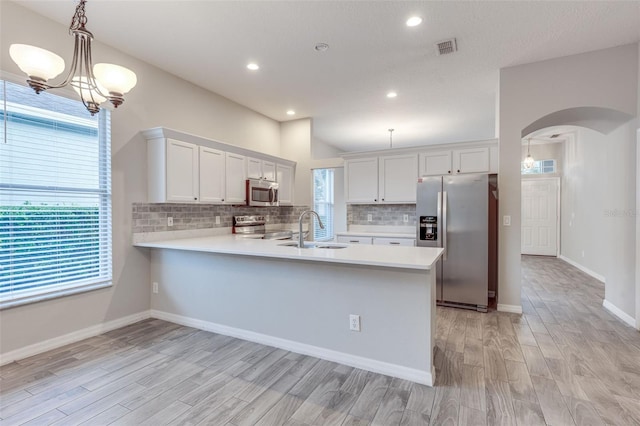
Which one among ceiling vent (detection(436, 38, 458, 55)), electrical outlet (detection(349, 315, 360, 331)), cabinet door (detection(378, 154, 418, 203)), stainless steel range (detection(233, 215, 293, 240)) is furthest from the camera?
cabinet door (detection(378, 154, 418, 203))

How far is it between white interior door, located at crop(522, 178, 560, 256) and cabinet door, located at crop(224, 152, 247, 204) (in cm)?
732

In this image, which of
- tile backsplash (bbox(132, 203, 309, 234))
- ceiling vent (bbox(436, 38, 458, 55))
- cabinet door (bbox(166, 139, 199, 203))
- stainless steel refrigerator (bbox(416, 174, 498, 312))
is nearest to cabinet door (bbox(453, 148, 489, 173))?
stainless steel refrigerator (bbox(416, 174, 498, 312))

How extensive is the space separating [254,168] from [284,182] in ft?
2.77

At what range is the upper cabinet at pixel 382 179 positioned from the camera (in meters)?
4.90

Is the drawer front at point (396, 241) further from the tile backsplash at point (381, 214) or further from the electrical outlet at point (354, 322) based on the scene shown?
the electrical outlet at point (354, 322)

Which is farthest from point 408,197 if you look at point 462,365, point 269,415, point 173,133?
point 269,415

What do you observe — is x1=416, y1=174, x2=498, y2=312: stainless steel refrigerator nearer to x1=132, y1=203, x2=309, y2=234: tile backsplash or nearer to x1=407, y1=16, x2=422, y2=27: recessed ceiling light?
x1=407, y1=16, x2=422, y2=27: recessed ceiling light

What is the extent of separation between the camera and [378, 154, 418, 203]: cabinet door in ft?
16.0

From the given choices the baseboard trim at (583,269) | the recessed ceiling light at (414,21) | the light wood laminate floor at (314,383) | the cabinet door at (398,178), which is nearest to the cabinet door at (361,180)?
the cabinet door at (398,178)

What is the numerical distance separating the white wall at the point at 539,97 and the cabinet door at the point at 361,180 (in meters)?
1.94

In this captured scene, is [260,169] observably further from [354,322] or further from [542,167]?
[542,167]

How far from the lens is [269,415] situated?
1.87 meters

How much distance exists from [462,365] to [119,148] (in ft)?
12.9

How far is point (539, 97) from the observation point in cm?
362
